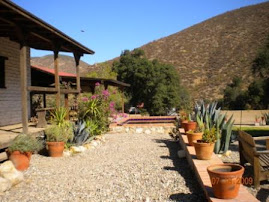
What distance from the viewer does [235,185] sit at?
3.75 m

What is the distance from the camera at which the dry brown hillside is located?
41200 mm

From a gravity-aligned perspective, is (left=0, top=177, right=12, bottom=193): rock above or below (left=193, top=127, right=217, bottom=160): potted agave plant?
A: below

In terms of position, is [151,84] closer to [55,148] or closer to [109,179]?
[55,148]

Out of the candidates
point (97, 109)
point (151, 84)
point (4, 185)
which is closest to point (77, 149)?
point (97, 109)

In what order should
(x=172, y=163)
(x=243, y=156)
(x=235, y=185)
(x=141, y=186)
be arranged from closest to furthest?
(x=235, y=185), (x=141, y=186), (x=243, y=156), (x=172, y=163)

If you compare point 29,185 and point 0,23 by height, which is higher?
point 0,23

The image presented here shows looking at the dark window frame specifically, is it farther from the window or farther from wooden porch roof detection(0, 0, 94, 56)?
wooden porch roof detection(0, 0, 94, 56)

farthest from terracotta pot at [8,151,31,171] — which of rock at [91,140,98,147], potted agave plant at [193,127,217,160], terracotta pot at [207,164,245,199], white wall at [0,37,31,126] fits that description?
white wall at [0,37,31,126]

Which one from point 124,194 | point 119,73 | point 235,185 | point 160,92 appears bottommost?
point 124,194

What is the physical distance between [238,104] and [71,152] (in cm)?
2659

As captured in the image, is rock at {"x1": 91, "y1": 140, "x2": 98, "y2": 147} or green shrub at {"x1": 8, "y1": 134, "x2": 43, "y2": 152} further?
rock at {"x1": 91, "y1": 140, "x2": 98, "y2": 147}

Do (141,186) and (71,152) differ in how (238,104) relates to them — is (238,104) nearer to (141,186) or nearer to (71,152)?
(71,152)

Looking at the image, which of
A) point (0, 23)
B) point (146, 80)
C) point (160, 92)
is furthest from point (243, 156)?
point (146, 80)

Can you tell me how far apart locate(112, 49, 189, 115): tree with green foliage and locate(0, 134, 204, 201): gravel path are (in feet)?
71.1
